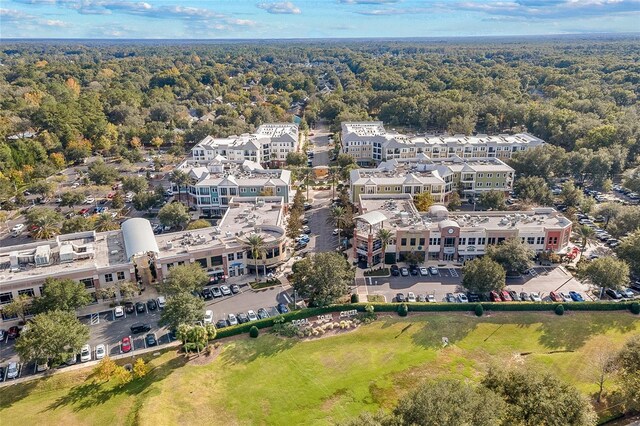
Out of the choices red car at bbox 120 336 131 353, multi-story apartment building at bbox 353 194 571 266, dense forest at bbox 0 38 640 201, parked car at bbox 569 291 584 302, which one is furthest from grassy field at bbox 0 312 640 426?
dense forest at bbox 0 38 640 201

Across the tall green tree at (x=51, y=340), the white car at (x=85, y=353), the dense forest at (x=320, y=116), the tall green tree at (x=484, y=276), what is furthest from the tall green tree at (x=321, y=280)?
the dense forest at (x=320, y=116)

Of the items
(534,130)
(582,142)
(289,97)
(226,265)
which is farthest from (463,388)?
(289,97)

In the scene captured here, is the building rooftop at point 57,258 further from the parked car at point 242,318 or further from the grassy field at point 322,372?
the parked car at point 242,318

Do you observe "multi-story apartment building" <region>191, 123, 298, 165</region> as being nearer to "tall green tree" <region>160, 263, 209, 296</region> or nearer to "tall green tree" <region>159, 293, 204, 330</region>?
"tall green tree" <region>160, 263, 209, 296</region>

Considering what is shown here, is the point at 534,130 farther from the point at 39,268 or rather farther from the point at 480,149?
the point at 39,268

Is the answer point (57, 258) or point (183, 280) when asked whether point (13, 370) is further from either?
point (183, 280)

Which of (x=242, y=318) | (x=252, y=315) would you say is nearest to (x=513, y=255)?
(x=252, y=315)
